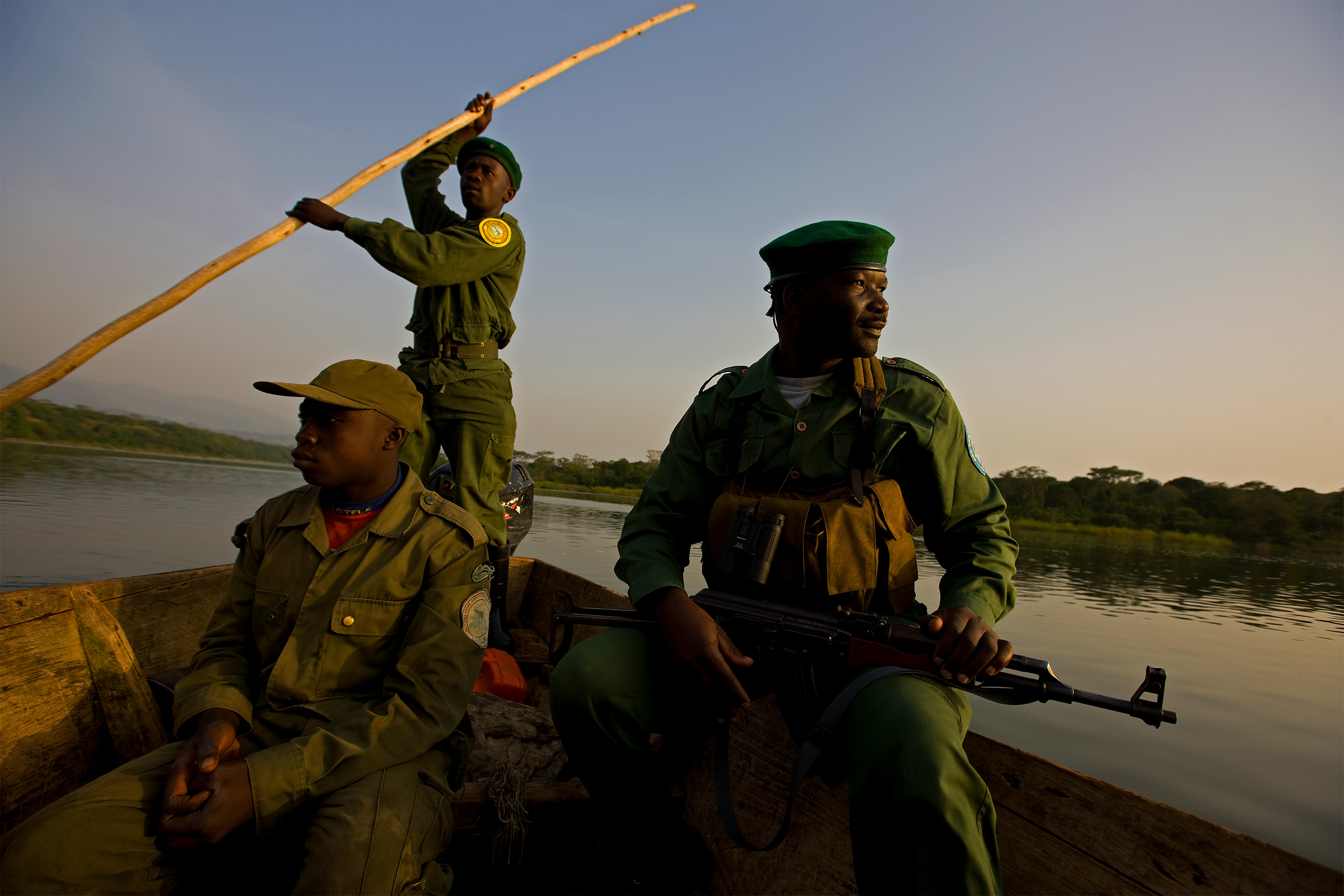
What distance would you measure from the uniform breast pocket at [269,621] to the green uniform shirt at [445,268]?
1.92m

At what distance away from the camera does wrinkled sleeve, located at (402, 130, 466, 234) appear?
4.25 m

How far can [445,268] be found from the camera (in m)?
3.56

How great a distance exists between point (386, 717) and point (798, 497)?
1320 mm

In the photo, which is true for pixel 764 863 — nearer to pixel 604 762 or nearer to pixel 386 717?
pixel 604 762

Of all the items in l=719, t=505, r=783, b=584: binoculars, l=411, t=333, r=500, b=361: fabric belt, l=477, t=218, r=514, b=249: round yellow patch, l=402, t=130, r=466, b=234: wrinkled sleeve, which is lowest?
l=719, t=505, r=783, b=584: binoculars

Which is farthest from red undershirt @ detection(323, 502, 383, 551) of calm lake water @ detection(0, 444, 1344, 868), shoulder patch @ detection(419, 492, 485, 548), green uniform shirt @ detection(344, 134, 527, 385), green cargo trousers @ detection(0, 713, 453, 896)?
calm lake water @ detection(0, 444, 1344, 868)

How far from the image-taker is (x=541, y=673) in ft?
12.7

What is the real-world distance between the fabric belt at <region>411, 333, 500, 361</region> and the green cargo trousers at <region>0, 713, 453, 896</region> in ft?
8.04

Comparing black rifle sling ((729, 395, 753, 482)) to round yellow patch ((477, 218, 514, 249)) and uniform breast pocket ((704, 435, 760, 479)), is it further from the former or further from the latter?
round yellow patch ((477, 218, 514, 249))

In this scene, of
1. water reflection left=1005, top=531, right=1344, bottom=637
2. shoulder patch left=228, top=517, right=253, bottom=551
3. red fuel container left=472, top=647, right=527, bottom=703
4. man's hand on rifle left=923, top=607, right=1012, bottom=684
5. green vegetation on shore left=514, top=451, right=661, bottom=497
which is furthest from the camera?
green vegetation on shore left=514, top=451, right=661, bottom=497

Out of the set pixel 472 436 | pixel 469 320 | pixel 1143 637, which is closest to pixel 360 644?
pixel 472 436

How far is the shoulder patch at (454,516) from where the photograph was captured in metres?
2.14

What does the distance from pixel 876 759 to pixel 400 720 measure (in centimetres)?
123

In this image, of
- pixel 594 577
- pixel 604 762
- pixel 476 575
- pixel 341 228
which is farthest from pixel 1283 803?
pixel 594 577
